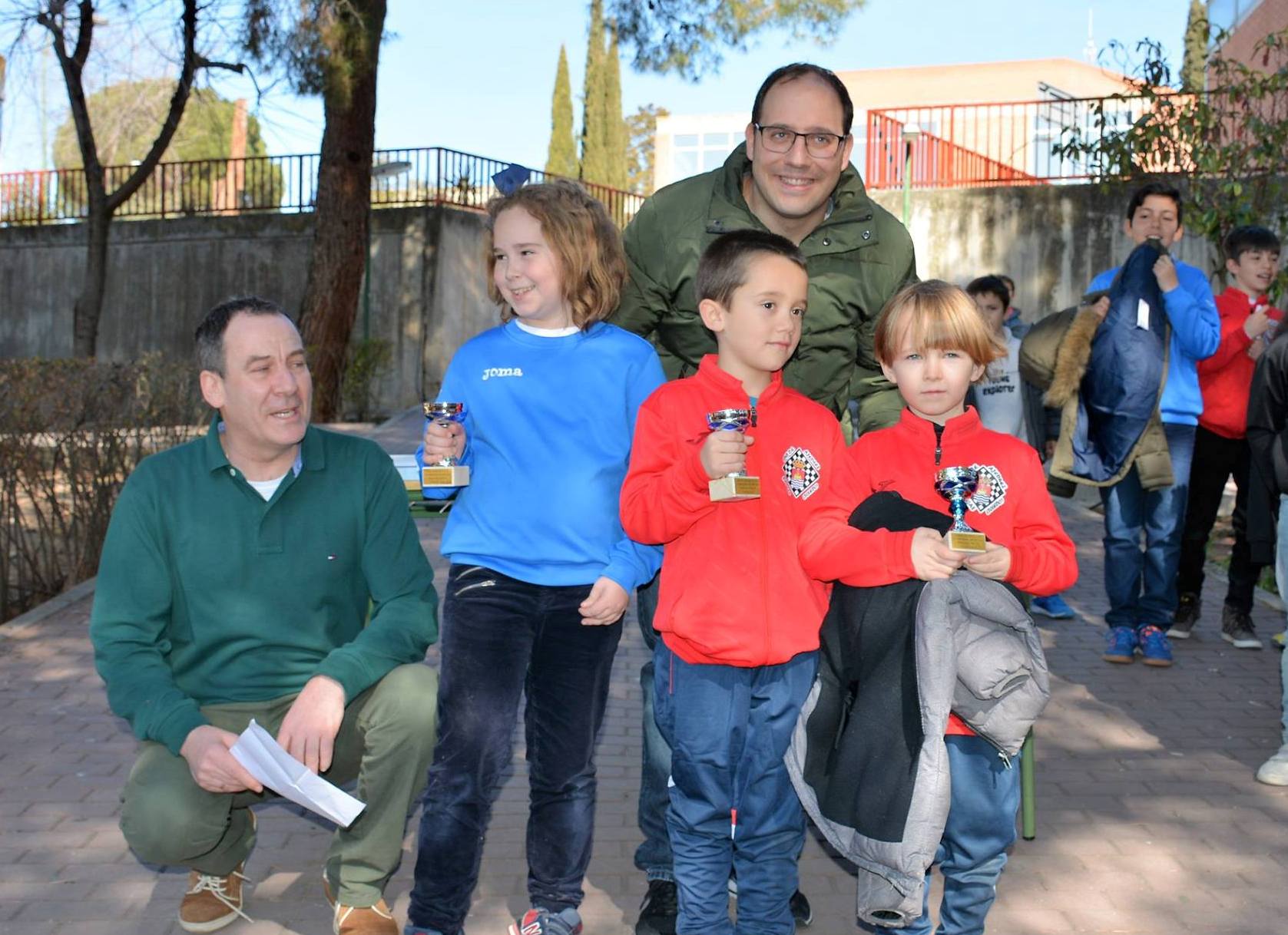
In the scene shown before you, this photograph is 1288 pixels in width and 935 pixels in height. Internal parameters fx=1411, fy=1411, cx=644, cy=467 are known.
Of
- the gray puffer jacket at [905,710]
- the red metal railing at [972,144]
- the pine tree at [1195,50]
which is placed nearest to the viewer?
the gray puffer jacket at [905,710]

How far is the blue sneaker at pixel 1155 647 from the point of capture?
7429 millimetres

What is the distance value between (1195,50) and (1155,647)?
22619 mm

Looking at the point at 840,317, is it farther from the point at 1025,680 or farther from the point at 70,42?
the point at 70,42

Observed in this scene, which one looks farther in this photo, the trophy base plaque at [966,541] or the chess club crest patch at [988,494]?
the chess club crest patch at [988,494]

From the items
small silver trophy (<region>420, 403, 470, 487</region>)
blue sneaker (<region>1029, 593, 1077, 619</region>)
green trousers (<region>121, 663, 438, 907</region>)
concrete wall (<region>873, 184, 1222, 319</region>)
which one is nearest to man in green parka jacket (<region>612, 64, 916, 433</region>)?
small silver trophy (<region>420, 403, 470, 487</region>)

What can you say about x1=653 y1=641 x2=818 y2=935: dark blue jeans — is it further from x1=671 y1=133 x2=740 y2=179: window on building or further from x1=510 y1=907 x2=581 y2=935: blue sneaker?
x1=671 y1=133 x2=740 y2=179: window on building

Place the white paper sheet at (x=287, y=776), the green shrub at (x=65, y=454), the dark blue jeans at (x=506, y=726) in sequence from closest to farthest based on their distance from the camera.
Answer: the white paper sheet at (x=287, y=776)
the dark blue jeans at (x=506, y=726)
the green shrub at (x=65, y=454)

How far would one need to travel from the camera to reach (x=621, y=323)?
4367 millimetres

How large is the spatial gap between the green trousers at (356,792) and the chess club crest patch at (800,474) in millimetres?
1207

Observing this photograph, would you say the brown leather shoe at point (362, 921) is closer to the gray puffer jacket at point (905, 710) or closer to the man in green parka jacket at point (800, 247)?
the man in green parka jacket at point (800, 247)

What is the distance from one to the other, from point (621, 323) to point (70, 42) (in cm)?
1745

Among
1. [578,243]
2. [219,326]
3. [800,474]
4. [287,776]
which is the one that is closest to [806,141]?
[578,243]

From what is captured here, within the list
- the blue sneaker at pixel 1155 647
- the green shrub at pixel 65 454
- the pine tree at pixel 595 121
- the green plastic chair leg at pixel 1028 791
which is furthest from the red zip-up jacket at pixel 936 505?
the pine tree at pixel 595 121

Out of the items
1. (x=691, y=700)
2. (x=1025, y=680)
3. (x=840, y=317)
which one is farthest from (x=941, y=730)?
(x=840, y=317)
